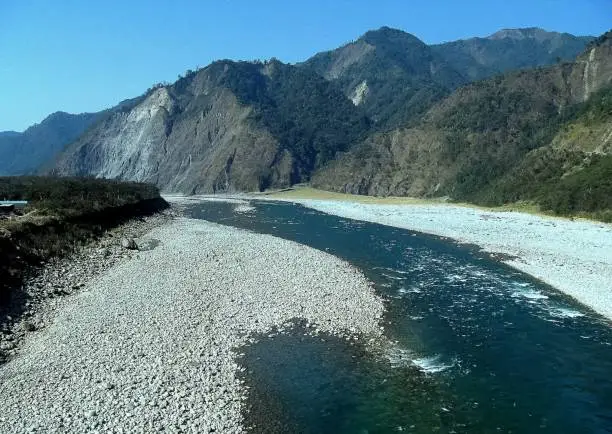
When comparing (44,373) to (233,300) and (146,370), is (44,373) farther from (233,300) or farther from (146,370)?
(233,300)

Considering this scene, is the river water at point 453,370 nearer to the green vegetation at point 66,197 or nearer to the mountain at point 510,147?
the green vegetation at point 66,197

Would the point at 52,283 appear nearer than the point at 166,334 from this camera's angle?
No

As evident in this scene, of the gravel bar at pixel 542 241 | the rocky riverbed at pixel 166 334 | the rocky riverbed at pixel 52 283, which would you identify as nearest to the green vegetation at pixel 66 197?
the rocky riverbed at pixel 52 283

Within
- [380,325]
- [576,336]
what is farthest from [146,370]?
[576,336]

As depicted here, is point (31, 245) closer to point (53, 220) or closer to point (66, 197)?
point (53, 220)

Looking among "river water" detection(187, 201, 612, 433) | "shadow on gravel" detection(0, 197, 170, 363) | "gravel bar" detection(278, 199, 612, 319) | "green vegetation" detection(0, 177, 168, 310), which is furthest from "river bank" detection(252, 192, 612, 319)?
"green vegetation" detection(0, 177, 168, 310)

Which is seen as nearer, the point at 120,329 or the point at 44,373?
the point at 44,373

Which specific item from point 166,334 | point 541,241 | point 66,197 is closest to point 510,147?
point 541,241
